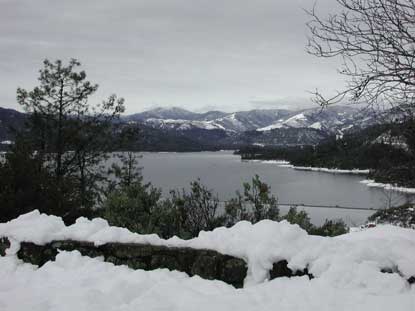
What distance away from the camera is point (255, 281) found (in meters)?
4.19

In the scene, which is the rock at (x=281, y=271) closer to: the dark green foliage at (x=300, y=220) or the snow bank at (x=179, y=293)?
the snow bank at (x=179, y=293)

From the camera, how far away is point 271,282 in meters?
4.03

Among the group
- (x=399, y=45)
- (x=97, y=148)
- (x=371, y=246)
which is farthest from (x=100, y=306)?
(x=97, y=148)

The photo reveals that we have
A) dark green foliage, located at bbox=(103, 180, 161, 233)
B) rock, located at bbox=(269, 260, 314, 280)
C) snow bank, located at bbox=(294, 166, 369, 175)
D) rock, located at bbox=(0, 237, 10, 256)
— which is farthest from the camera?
snow bank, located at bbox=(294, 166, 369, 175)

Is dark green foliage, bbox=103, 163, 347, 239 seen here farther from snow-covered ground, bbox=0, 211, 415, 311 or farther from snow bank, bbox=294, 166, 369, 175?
snow bank, bbox=294, 166, 369, 175

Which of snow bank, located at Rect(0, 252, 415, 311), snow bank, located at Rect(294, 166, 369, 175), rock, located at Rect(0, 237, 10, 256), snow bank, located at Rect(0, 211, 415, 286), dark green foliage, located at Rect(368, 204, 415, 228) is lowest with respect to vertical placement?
snow bank, located at Rect(294, 166, 369, 175)

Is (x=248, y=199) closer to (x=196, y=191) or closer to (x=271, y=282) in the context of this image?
(x=196, y=191)

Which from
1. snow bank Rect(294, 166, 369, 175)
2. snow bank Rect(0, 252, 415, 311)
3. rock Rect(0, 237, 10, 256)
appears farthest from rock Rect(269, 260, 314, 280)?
snow bank Rect(294, 166, 369, 175)

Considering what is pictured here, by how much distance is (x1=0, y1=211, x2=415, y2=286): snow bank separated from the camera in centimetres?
378

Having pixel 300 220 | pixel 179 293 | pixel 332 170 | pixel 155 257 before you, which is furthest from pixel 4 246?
pixel 332 170

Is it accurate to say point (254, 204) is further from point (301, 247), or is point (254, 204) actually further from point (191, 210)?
point (301, 247)

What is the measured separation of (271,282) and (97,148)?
14.3 metres

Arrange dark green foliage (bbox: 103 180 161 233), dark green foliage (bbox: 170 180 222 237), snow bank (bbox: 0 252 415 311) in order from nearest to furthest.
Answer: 1. snow bank (bbox: 0 252 415 311)
2. dark green foliage (bbox: 103 180 161 233)
3. dark green foliage (bbox: 170 180 222 237)

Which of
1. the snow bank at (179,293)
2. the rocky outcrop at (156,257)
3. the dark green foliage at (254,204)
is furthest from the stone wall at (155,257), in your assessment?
the dark green foliage at (254,204)
